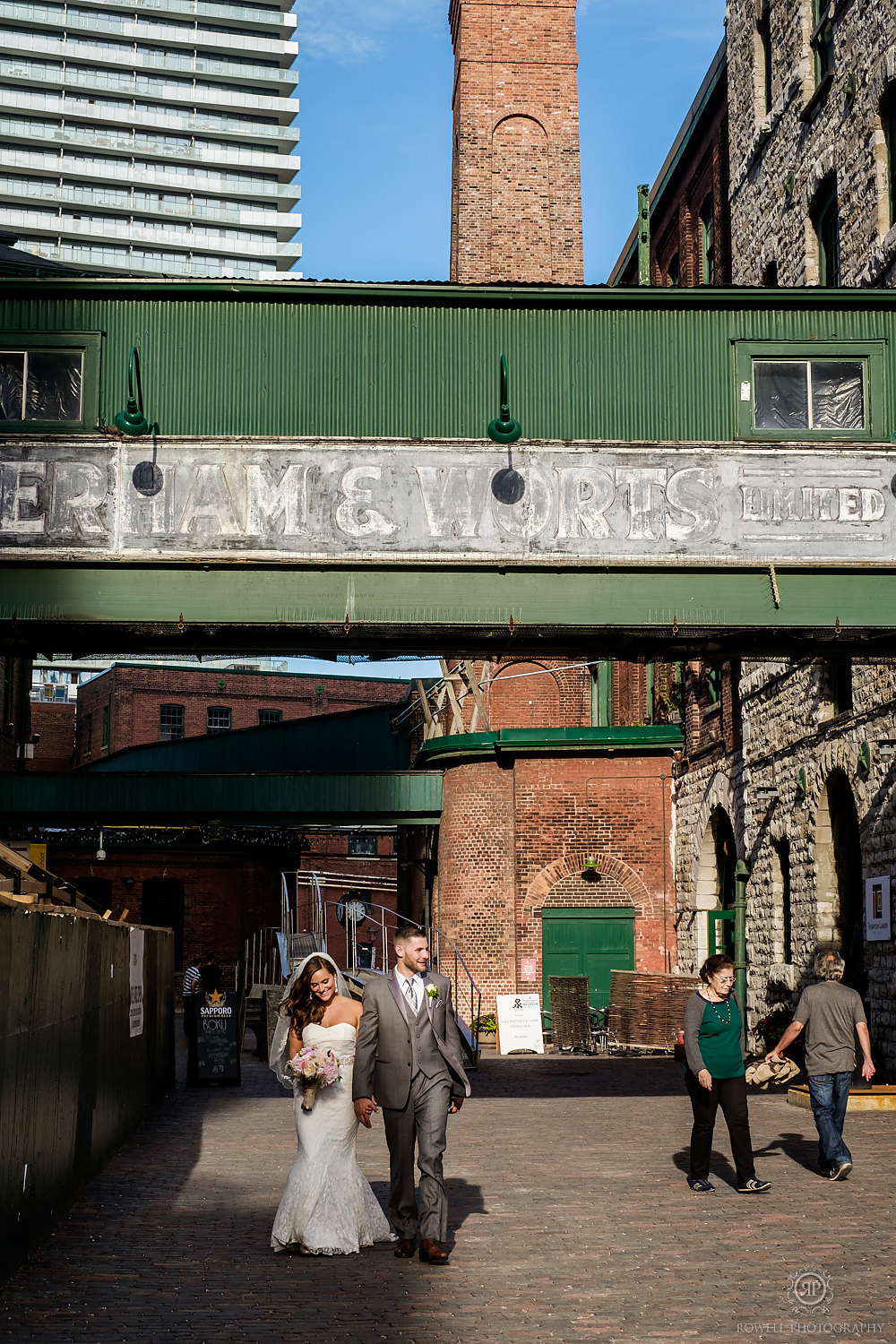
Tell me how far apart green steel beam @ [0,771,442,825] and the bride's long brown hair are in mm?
20864

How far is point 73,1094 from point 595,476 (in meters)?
6.99

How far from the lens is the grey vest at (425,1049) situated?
9094mm

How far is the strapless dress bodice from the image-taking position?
921 centimetres

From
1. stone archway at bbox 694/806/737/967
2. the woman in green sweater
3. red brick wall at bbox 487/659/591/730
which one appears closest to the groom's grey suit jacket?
the woman in green sweater

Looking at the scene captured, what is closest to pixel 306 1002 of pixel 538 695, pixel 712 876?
pixel 712 876

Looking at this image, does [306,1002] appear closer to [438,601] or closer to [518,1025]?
[438,601]

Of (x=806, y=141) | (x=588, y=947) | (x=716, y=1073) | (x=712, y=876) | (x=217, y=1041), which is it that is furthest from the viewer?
(x=588, y=947)

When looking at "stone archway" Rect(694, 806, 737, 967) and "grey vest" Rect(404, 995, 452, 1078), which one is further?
"stone archway" Rect(694, 806, 737, 967)

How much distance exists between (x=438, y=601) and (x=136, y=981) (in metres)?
5.06

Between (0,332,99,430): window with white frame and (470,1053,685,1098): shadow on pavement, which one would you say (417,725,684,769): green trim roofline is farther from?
(0,332,99,430): window with white frame

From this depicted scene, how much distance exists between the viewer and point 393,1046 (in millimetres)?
9125

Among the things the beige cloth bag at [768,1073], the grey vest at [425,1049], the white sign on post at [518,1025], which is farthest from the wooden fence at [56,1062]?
the white sign on post at [518,1025]

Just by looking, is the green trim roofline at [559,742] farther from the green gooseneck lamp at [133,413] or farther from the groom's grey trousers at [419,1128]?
the groom's grey trousers at [419,1128]

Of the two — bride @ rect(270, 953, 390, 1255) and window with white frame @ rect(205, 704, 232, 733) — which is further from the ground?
window with white frame @ rect(205, 704, 232, 733)
